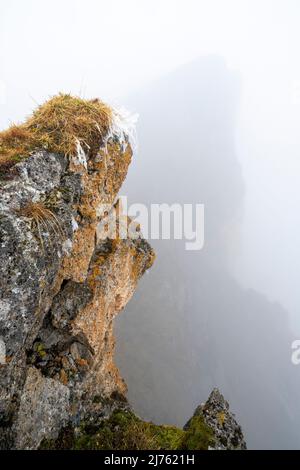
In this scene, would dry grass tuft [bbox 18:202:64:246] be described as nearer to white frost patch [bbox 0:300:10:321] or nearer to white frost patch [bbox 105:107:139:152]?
white frost patch [bbox 0:300:10:321]

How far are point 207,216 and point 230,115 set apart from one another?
7368 centimetres

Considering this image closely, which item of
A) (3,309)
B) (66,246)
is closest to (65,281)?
(66,246)

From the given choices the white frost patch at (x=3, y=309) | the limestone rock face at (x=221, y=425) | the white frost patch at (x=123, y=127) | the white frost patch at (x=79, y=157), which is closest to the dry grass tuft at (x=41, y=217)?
the white frost patch at (x=3, y=309)

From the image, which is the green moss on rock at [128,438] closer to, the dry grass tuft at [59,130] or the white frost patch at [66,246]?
the white frost patch at [66,246]

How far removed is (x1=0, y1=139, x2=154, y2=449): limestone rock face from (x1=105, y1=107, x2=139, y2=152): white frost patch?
0.20 metres

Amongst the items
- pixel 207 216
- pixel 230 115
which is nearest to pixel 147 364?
pixel 207 216

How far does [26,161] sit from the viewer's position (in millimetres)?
5758

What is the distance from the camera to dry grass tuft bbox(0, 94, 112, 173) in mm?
6088

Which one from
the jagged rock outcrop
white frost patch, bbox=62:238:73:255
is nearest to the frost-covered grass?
the jagged rock outcrop

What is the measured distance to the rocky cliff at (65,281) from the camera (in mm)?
4625

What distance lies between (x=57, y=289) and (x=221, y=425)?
4.68m

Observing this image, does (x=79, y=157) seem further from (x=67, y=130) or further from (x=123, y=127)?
(x=123, y=127)

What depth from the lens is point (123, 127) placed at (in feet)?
26.4
